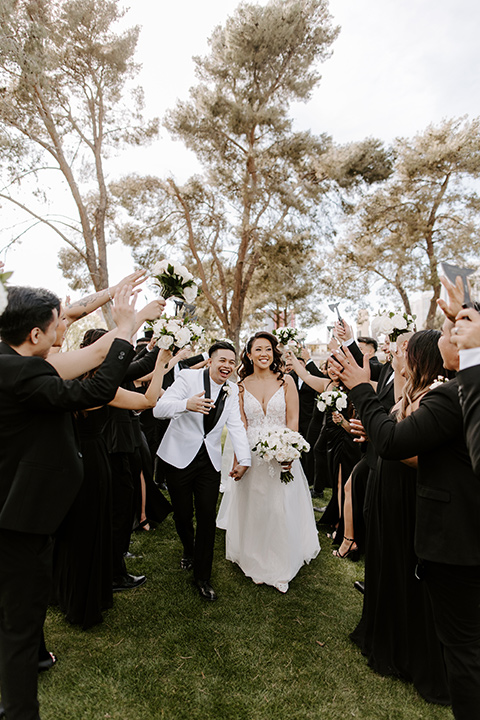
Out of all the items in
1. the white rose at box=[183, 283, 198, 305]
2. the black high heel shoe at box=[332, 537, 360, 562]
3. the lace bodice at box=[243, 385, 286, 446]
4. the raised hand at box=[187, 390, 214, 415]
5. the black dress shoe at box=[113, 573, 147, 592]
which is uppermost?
A: the white rose at box=[183, 283, 198, 305]

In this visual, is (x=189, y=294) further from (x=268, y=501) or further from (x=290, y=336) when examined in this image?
(x=290, y=336)

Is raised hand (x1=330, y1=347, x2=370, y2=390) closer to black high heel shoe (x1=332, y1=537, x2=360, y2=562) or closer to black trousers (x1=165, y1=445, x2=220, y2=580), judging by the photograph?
black trousers (x1=165, y1=445, x2=220, y2=580)

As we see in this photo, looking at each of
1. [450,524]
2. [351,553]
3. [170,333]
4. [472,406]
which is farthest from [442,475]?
[351,553]

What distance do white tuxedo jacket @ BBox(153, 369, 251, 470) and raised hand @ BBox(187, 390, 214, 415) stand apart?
0.11 meters

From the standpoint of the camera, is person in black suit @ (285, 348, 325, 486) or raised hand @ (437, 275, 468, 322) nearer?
raised hand @ (437, 275, 468, 322)

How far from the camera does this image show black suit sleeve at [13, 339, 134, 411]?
2256 millimetres

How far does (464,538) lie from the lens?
219 centimetres

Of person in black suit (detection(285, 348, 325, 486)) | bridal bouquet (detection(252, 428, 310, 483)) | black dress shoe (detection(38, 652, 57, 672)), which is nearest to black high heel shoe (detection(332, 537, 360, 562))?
Result: bridal bouquet (detection(252, 428, 310, 483))

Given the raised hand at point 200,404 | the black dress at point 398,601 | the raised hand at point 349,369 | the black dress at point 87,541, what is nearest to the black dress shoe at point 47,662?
the black dress at point 87,541

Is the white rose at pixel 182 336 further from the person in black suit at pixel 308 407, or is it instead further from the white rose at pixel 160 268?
the person in black suit at pixel 308 407

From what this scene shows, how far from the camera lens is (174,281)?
12.7 feet

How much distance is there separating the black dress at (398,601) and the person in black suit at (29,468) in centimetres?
Result: 227

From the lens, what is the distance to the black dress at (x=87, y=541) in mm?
3689

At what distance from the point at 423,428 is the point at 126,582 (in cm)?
358
